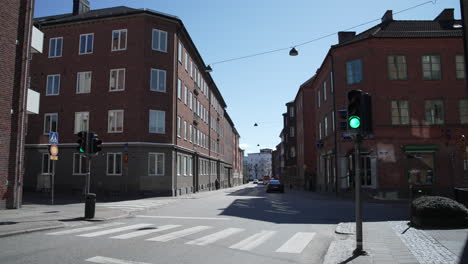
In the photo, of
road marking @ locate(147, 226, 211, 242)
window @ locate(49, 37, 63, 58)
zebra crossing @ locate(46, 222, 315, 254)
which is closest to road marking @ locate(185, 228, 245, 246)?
zebra crossing @ locate(46, 222, 315, 254)

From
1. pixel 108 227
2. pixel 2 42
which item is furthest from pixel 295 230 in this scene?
pixel 2 42

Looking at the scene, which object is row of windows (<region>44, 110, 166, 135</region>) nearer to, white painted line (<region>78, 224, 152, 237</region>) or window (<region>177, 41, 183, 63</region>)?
window (<region>177, 41, 183, 63</region>)

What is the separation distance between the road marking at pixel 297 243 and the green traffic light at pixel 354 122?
9.59 ft

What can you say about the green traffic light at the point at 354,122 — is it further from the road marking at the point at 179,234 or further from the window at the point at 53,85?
the window at the point at 53,85

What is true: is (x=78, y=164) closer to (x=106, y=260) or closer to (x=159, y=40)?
(x=159, y=40)

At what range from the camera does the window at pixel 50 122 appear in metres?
31.9

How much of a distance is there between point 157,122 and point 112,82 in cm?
499

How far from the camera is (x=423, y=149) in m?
27.1

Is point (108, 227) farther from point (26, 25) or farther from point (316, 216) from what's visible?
point (26, 25)

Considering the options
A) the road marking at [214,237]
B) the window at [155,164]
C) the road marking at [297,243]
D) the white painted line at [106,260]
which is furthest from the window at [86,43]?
the white painted line at [106,260]

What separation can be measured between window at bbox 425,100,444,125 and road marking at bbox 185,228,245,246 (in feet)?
72.2

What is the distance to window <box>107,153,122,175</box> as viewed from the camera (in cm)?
2933

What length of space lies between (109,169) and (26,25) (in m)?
14.1

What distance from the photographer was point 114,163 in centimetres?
2952
